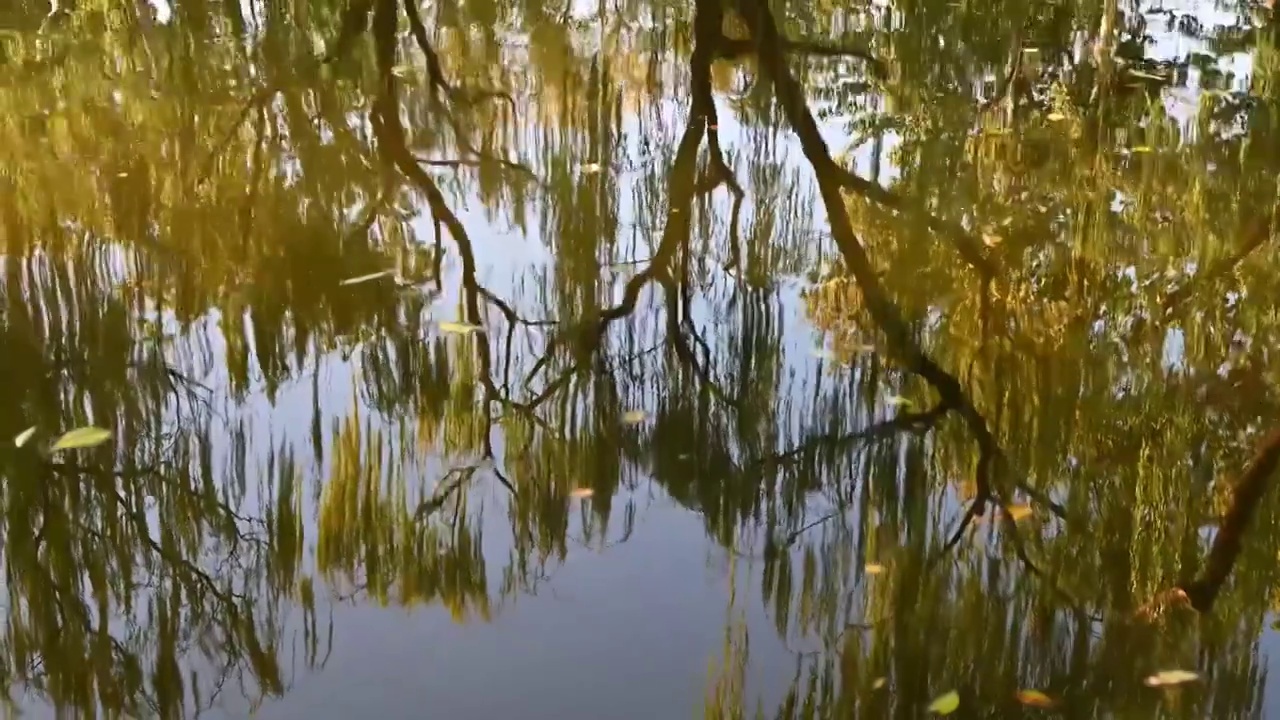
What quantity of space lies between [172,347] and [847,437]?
1.16m

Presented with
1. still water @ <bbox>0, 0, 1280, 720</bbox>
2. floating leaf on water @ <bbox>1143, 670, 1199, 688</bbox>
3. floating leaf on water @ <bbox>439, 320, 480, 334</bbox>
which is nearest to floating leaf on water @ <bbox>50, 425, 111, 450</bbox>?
still water @ <bbox>0, 0, 1280, 720</bbox>

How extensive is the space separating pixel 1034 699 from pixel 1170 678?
0.57ft

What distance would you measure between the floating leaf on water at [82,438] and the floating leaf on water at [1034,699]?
52.6 inches

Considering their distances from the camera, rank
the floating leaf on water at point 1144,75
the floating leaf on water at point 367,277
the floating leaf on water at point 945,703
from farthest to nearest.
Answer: the floating leaf on water at point 1144,75
the floating leaf on water at point 367,277
the floating leaf on water at point 945,703

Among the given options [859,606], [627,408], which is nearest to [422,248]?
[627,408]

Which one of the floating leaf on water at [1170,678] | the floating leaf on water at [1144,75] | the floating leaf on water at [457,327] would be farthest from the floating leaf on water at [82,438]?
the floating leaf on water at [1144,75]

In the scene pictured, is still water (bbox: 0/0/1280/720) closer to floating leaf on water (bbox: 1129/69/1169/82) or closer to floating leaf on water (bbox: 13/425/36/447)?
floating leaf on water (bbox: 13/425/36/447)

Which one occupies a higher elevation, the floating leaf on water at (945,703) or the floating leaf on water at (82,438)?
the floating leaf on water at (82,438)

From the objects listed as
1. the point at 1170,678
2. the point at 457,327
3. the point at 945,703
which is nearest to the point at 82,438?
the point at 457,327

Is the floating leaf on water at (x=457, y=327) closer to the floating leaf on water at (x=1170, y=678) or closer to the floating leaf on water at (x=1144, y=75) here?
the floating leaf on water at (x=1170, y=678)

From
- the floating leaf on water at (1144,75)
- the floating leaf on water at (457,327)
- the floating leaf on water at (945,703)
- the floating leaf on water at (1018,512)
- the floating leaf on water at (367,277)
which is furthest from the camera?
the floating leaf on water at (1144,75)

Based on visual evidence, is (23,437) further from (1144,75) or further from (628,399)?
(1144,75)

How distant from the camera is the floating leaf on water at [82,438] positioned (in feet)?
5.27

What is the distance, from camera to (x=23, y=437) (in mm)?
1622
